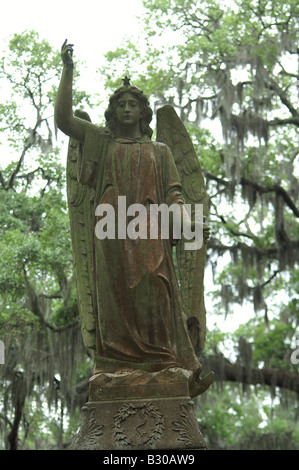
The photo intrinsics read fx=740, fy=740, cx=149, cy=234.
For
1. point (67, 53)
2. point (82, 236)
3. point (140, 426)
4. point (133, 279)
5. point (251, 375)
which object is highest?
point (67, 53)

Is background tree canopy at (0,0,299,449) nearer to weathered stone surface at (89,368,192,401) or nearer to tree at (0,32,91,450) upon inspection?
tree at (0,32,91,450)

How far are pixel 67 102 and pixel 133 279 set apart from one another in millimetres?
1405

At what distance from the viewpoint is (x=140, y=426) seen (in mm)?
4992

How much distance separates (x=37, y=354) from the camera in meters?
15.1

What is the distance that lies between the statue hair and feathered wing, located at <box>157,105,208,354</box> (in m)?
0.38

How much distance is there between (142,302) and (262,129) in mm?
12566

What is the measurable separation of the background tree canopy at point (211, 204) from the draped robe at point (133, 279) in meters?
8.81

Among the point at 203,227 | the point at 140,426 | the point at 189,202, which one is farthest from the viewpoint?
the point at 189,202

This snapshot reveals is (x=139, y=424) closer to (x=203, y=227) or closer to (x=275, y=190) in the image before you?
(x=203, y=227)

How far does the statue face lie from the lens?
5.79 m

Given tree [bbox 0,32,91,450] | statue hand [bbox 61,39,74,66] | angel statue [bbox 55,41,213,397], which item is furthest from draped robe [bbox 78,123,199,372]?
tree [bbox 0,32,91,450]

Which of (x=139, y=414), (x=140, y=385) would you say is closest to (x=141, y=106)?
(x=140, y=385)

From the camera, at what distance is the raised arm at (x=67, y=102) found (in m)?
5.43

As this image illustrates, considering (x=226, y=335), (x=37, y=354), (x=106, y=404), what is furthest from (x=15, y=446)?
(x=106, y=404)
